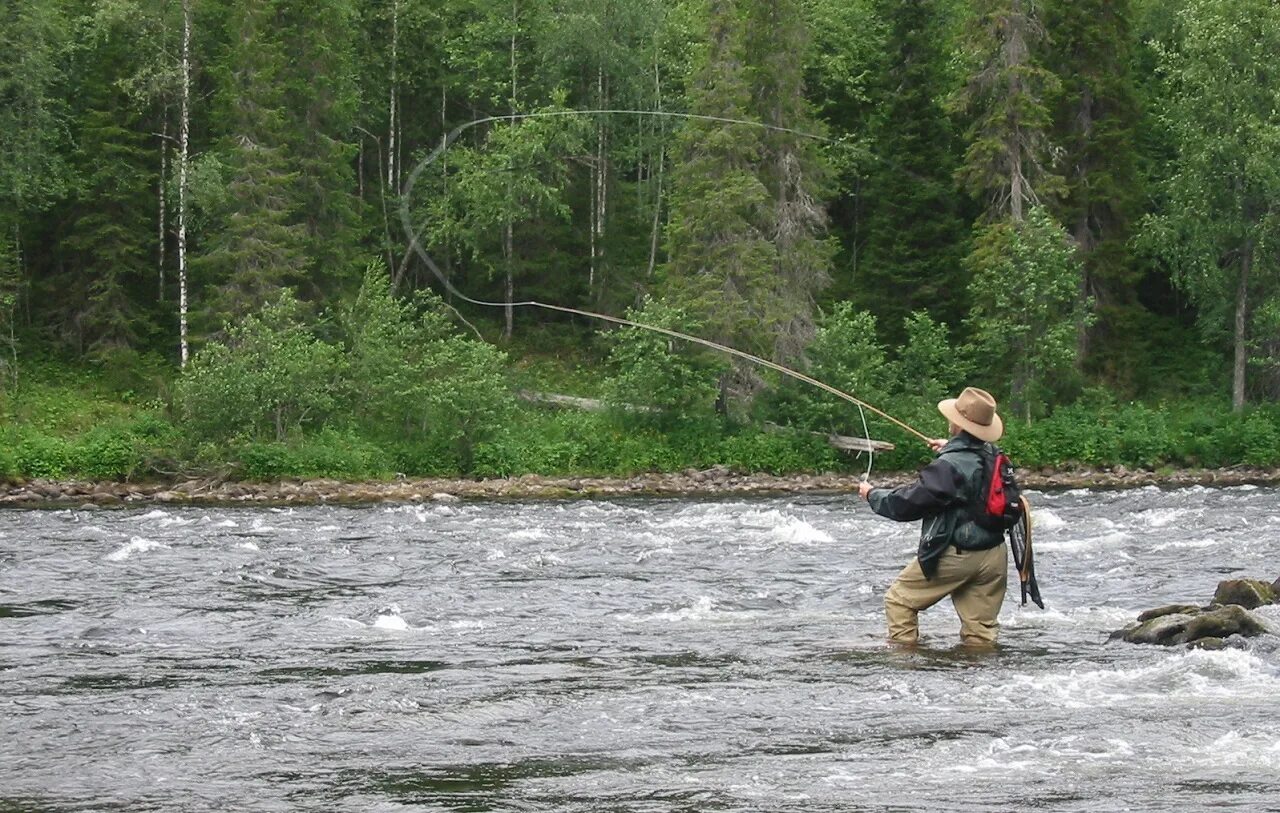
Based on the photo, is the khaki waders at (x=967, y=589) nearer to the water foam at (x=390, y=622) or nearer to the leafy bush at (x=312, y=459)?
the water foam at (x=390, y=622)

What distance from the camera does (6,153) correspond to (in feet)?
131

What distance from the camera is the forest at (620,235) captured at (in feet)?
119

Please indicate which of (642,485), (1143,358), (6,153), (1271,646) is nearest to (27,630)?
(1271,646)

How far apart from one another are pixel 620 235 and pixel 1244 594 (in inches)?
1465

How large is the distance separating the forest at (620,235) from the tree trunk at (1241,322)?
0.10m

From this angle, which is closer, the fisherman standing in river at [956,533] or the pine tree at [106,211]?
the fisherman standing in river at [956,533]

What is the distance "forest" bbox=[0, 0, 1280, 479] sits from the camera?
36.3 metres

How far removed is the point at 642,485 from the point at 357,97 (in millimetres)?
16876

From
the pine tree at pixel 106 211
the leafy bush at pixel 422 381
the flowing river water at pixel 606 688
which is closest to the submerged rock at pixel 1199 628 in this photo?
the flowing river water at pixel 606 688

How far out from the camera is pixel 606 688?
33.3ft

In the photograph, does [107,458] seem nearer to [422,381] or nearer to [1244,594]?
[422,381]

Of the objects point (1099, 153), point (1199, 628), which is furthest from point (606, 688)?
point (1099, 153)

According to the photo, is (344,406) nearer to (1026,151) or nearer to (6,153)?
(6,153)

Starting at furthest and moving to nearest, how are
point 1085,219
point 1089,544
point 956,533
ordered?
point 1085,219
point 1089,544
point 956,533
